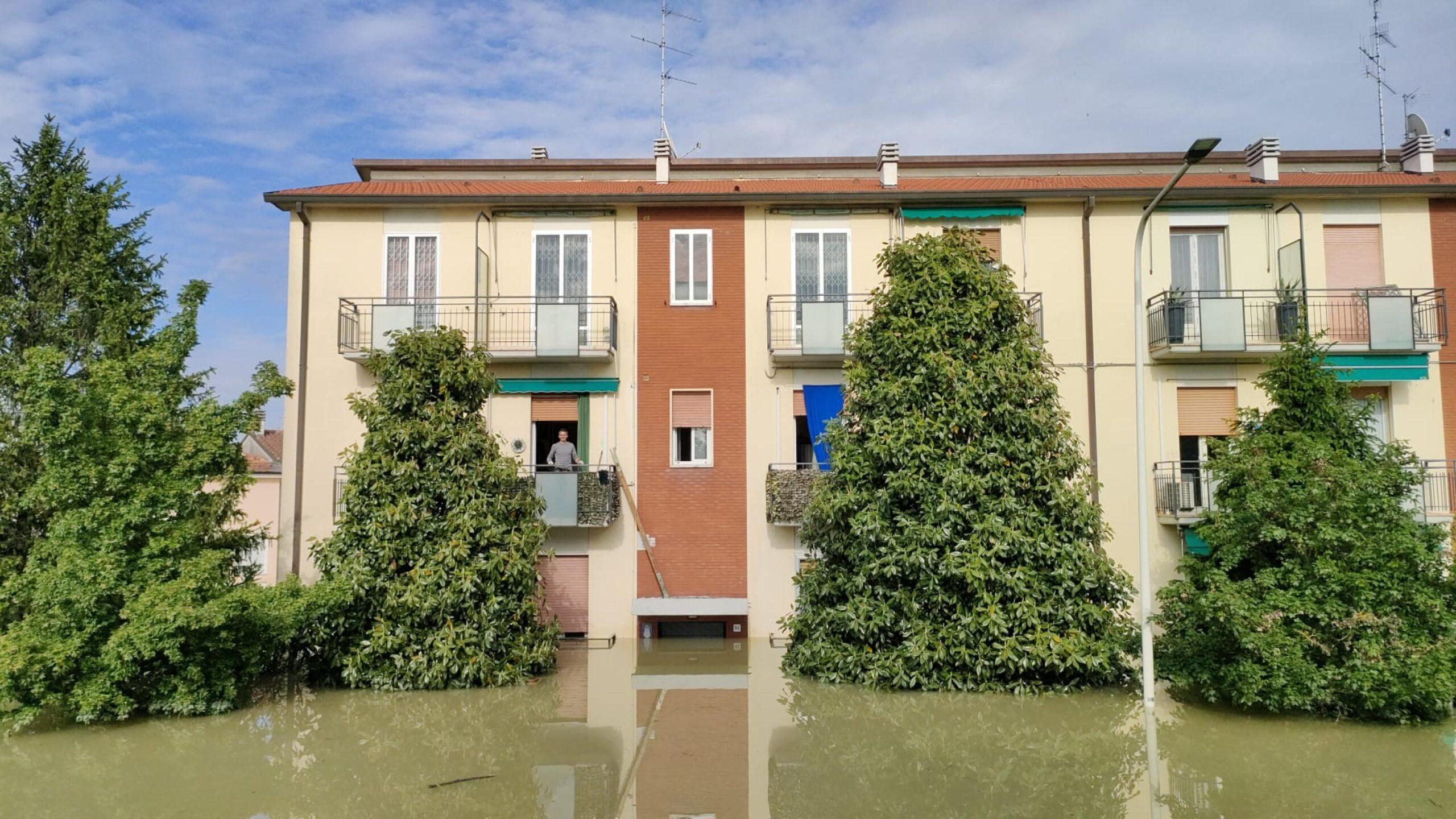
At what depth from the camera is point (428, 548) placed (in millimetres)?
12508

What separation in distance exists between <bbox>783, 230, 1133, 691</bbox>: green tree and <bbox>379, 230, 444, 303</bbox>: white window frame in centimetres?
816

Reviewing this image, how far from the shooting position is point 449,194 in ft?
55.1

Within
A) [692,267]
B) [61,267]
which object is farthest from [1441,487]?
[61,267]

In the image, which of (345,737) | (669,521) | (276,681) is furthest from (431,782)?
(669,521)

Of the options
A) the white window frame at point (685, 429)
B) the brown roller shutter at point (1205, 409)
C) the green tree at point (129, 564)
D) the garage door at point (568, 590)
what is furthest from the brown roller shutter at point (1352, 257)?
the green tree at point (129, 564)

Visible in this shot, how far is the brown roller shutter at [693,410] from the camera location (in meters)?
16.8

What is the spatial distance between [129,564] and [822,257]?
37.7 ft

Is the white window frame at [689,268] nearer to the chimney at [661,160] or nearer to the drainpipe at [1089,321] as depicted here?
the chimney at [661,160]

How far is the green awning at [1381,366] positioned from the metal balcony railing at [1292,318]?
0.20 meters

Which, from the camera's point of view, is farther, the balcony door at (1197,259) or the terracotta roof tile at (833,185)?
the balcony door at (1197,259)

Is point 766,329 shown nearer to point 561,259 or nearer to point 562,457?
point 561,259

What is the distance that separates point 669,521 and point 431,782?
317 inches

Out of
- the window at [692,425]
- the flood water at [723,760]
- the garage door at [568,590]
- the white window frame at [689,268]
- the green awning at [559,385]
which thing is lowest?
the flood water at [723,760]

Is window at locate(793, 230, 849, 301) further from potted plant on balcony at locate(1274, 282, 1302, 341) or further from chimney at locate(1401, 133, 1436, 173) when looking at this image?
chimney at locate(1401, 133, 1436, 173)
